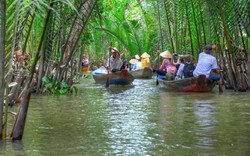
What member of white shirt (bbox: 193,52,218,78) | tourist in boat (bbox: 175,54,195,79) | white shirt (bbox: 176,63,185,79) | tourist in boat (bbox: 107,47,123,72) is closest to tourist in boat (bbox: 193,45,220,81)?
white shirt (bbox: 193,52,218,78)

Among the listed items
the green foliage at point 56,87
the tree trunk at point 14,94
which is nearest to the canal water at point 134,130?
the tree trunk at point 14,94

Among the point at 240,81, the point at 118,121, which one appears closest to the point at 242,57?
the point at 240,81

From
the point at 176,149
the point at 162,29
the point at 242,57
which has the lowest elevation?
the point at 176,149

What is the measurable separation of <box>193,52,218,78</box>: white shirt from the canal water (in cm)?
393

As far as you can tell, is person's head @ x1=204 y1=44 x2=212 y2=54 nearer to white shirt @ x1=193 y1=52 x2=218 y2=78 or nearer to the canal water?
white shirt @ x1=193 y1=52 x2=218 y2=78

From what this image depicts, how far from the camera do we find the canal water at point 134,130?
573cm

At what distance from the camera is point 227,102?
11.8 m

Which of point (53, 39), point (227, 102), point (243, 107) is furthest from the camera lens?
point (53, 39)

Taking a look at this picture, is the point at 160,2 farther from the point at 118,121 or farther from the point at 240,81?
the point at 118,121

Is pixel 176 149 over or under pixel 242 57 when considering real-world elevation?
under

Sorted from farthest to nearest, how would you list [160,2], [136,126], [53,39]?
[160,2] → [53,39] → [136,126]

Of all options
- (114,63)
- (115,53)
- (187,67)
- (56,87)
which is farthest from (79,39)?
(114,63)

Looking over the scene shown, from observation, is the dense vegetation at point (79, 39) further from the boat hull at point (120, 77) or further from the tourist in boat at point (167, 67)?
the boat hull at point (120, 77)

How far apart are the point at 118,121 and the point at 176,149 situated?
2.53 m
